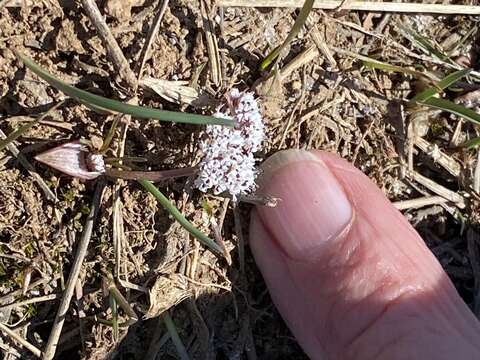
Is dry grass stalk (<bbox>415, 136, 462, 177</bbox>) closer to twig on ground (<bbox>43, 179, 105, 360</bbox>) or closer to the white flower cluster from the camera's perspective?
the white flower cluster

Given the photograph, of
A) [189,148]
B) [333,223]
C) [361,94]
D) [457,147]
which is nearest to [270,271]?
[333,223]

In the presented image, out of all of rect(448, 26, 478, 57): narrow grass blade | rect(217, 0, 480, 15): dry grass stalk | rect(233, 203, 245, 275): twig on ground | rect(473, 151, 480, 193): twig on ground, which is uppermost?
rect(217, 0, 480, 15): dry grass stalk

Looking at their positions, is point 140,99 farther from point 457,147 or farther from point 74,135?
point 457,147

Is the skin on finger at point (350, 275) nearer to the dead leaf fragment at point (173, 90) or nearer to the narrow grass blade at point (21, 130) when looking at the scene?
the dead leaf fragment at point (173, 90)

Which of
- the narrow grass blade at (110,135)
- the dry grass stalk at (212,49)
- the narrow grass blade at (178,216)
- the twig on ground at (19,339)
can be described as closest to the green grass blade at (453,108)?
the dry grass stalk at (212,49)

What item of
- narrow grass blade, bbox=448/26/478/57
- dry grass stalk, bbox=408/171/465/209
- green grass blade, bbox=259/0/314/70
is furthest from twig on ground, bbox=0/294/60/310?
narrow grass blade, bbox=448/26/478/57

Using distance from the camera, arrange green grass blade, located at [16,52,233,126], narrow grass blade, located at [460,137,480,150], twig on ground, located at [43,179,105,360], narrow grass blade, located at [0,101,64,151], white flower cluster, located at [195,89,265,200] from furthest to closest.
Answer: narrow grass blade, located at [460,137,480,150]
twig on ground, located at [43,179,105,360]
white flower cluster, located at [195,89,265,200]
narrow grass blade, located at [0,101,64,151]
green grass blade, located at [16,52,233,126]
